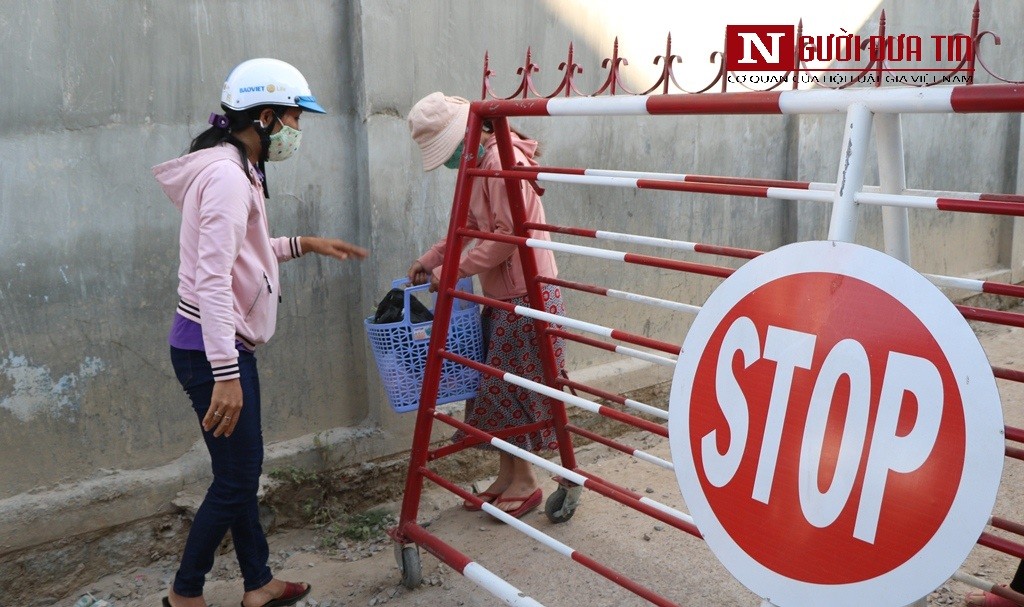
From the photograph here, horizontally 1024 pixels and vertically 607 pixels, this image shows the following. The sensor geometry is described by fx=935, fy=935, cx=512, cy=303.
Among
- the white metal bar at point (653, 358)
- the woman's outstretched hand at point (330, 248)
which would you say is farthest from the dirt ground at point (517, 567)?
the woman's outstretched hand at point (330, 248)

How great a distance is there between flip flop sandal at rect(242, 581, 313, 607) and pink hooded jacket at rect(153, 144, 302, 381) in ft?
3.06

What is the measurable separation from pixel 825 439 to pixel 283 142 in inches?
76.6

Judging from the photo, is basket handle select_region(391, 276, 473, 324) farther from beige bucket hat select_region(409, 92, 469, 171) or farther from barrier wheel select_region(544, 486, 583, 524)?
barrier wheel select_region(544, 486, 583, 524)

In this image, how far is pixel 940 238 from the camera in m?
6.80

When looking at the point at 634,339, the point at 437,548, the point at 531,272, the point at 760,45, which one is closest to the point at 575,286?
the point at 531,272

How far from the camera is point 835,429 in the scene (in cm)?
173

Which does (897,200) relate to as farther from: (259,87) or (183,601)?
(183,601)

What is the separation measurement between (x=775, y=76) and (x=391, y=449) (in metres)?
3.06

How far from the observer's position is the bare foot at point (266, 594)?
3.21 metres

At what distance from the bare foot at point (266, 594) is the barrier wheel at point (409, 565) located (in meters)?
0.37

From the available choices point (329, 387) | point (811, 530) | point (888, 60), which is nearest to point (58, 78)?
point (329, 387)

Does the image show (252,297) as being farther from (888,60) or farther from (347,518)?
(888,60)

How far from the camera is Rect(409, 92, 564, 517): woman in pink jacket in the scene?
342cm

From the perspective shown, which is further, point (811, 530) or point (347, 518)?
point (347, 518)
